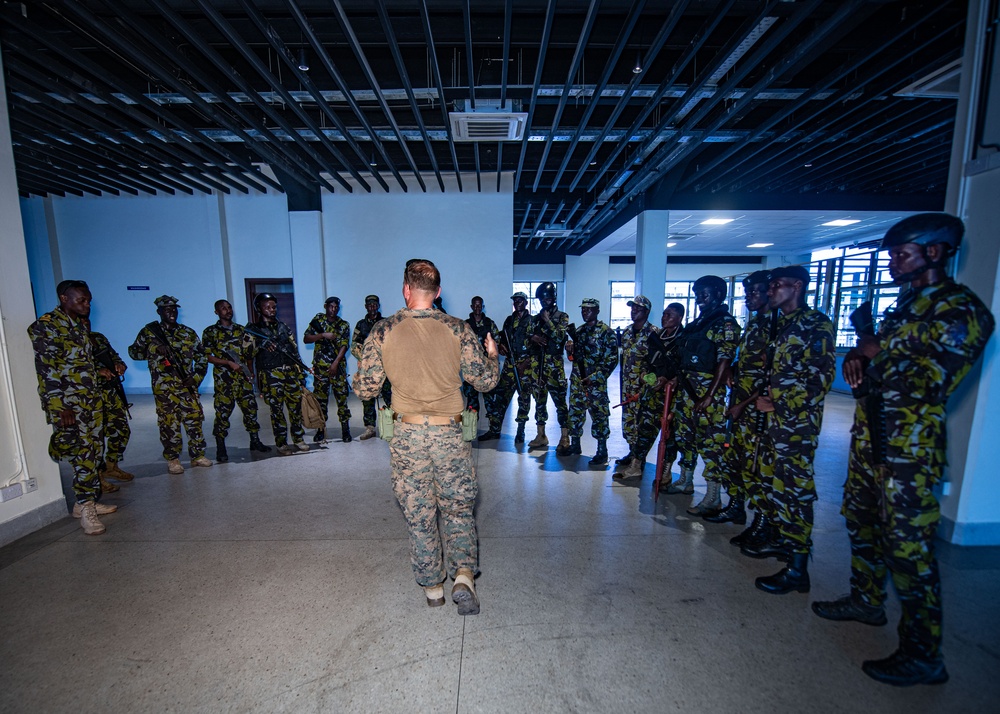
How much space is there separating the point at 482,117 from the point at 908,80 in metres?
4.30

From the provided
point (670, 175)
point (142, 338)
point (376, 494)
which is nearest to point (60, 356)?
point (142, 338)

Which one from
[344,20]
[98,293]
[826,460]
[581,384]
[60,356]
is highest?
[344,20]

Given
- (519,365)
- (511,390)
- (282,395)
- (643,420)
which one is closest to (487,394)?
(511,390)

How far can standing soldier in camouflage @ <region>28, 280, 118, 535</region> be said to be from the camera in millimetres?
2947

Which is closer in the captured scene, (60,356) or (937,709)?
(937,709)

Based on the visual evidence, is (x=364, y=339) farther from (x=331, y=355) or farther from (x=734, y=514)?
(x=734, y=514)

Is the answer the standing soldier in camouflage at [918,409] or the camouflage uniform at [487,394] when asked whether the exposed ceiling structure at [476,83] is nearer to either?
the standing soldier in camouflage at [918,409]

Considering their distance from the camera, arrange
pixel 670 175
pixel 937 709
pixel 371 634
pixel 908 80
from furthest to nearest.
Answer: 1. pixel 670 175
2. pixel 908 80
3. pixel 371 634
4. pixel 937 709

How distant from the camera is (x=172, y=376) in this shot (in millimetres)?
4191

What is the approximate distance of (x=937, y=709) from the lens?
61.6 inches

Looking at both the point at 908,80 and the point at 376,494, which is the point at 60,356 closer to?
the point at 376,494

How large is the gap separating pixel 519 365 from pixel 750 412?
105 inches

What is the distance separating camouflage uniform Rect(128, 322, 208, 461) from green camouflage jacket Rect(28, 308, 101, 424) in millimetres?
972

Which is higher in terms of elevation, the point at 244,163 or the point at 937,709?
the point at 244,163
